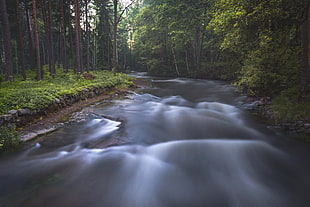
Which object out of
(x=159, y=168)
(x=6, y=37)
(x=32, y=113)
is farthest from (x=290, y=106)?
(x=6, y=37)

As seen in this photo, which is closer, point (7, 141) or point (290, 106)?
point (7, 141)

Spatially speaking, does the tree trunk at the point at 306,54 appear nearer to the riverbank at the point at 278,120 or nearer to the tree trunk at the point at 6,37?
the riverbank at the point at 278,120

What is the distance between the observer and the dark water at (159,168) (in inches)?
125

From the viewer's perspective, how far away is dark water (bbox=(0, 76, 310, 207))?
10.4 feet

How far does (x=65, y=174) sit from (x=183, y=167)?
242cm

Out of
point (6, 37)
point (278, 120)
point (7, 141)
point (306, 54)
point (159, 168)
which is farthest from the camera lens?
point (6, 37)

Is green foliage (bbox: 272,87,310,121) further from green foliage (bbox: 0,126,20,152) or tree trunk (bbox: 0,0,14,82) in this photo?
tree trunk (bbox: 0,0,14,82)

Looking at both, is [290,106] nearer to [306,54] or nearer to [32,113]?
[306,54]

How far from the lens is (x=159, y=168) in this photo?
412cm

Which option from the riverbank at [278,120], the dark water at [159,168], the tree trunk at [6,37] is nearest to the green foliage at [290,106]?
the riverbank at [278,120]

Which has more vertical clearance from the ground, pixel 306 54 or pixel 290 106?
pixel 306 54

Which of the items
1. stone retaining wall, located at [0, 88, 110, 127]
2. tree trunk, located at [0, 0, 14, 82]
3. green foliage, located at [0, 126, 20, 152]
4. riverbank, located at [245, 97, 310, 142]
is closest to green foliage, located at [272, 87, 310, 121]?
riverbank, located at [245, 97, 310, 142]

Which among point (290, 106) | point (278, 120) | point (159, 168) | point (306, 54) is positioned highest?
point (306, 54)

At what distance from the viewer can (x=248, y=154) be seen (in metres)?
4.64
